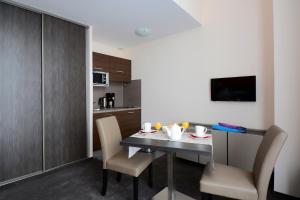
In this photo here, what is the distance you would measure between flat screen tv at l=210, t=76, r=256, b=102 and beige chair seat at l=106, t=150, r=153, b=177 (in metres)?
1.54

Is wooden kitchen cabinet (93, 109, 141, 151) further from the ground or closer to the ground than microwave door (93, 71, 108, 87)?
closer to the ground

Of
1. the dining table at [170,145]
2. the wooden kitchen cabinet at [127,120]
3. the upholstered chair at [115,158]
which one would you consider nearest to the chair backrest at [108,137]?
the upholstered chair at [115,158]

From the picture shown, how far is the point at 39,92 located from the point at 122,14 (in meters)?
1.67

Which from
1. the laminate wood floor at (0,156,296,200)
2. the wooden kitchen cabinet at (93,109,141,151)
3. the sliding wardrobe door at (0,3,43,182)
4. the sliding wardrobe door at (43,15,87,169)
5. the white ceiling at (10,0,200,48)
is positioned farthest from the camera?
the wooden kitchen cabinet at (93,109,141,151)

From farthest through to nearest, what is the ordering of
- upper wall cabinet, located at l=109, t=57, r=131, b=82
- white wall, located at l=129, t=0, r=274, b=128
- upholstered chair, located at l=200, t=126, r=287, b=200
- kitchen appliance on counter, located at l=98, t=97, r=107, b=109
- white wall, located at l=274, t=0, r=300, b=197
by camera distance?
kitchen appliance on counter, located at l=98, t=97, r=107, b=109 → upper wall cabinet, located at l=109, t=57, r=131, b=82 → white wall, located at l=129, t=0, r=274, b=128 → white wall, located at l=274, t=0, r=300, b=197 → upholstered chair, located at l=200, t=126, r=287, b=200

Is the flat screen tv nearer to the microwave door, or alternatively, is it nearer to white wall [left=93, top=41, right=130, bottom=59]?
the microwave door

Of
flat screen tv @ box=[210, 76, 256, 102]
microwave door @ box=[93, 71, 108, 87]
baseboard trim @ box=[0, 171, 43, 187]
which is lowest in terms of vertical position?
baseboard trim @ box=[0, 171, 43, 187]

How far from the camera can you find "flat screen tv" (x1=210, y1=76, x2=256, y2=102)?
248cm

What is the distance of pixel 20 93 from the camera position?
7.50ft

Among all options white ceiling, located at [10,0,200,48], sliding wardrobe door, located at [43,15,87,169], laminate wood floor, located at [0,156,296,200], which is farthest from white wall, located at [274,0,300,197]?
sliding wardrobe door, located at [43,15,87,169]

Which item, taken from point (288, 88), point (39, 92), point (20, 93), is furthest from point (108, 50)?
point (288, 88)

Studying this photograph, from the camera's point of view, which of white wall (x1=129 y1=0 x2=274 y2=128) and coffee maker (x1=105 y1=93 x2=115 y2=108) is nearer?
white wall (x1=129 y1=0 x2=274 y2=128)

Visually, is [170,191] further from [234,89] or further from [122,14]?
[122,14]

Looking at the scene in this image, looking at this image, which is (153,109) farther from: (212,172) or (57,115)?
(212,172)
